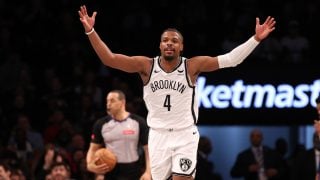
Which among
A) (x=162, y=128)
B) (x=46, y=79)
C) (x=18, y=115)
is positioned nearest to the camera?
(x=162, y=128)

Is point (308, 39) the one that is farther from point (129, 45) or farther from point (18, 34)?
point (18, 34)

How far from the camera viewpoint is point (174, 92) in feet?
30.7

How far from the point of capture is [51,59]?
16734mm

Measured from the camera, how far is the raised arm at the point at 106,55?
909cm

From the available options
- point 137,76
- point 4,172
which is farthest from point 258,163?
point 4,172

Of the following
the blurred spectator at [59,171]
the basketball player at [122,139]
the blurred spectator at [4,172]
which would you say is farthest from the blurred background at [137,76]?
the basketball player at [122,139]

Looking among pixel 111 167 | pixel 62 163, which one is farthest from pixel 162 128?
pixel 62 163

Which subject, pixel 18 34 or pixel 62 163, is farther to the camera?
pixel 18 34

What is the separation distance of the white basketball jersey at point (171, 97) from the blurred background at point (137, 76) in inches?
155

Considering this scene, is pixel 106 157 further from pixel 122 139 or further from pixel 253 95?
pixel 253 95

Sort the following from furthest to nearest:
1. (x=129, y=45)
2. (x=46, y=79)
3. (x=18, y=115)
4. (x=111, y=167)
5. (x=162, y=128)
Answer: (x=129, y=45), (x=46, y=79), (x=18, y=115), (x=111, y=167), (x=162, y=128)

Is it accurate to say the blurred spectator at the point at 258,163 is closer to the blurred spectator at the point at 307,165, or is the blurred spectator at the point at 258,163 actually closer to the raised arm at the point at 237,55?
the blurred spectator at the point at 307,165

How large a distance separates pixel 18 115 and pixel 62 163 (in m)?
2.89

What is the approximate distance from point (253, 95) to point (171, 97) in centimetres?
570
